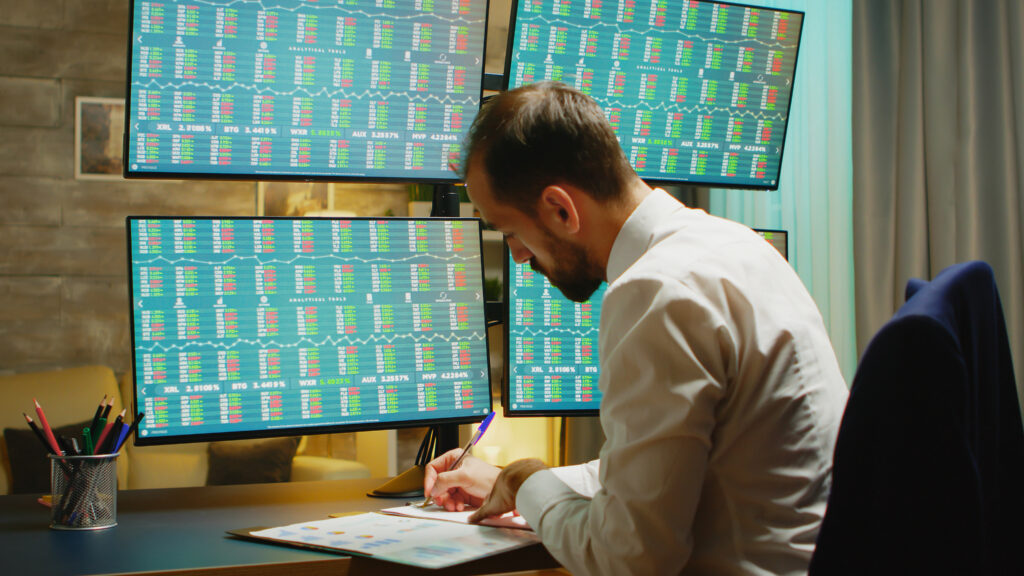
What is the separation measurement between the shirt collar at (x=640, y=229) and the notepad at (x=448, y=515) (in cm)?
37

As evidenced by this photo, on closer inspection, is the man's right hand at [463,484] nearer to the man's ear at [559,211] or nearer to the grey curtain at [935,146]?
the man's ear at [559,211]

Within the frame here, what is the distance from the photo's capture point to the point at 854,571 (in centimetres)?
57

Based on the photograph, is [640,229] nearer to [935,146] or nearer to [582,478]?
[582,478]

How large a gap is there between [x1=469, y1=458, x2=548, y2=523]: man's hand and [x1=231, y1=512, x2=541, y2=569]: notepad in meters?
0.02

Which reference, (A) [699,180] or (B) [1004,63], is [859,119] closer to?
(B) [1004,63]

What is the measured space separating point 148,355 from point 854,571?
Answer: 42.4 inches

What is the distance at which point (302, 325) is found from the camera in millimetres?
1333

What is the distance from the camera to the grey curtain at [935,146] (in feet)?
5.73

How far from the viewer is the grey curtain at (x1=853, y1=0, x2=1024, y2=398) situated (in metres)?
1.75

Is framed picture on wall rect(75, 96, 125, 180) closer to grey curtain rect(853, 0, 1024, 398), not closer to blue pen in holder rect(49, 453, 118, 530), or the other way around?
blue pen in holder rect(49, 453, 118, 530)

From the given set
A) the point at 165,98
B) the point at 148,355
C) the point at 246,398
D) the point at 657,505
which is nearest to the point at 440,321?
the point at 246,398

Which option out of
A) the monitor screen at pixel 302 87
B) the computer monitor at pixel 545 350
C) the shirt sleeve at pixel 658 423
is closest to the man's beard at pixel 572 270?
the shirt sleeve at pixel 658 423

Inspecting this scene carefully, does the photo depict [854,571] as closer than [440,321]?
Yes

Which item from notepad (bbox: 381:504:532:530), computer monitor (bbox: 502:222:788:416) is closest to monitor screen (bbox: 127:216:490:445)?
computer monitor (bbox: 502:222:788:416)
